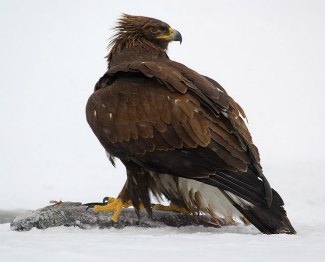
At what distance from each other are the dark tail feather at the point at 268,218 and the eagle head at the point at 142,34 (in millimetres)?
2583

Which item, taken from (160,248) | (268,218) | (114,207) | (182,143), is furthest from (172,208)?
(160,248)

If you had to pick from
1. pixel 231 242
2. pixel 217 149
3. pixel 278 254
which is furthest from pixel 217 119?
pixel 278 254

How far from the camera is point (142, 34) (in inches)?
288

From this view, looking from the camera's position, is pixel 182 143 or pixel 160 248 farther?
pixel 182 143

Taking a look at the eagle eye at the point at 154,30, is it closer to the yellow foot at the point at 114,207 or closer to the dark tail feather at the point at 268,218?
the yellow foot at the point at 114,207

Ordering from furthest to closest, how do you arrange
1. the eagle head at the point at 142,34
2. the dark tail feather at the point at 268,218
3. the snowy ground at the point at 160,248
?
1. the eagle head at the point at 142,34
2. the dark tail feather at the point at 268,218
3. the snowy ground at the point at 160,248

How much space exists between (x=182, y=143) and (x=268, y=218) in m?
0.96

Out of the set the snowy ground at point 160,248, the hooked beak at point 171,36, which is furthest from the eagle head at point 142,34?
the snowy ground at point 160,248

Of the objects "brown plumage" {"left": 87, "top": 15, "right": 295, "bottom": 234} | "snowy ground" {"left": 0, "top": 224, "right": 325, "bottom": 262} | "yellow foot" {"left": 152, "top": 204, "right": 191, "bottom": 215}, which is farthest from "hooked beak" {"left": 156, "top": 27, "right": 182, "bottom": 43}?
"snowy ground" {"left": 0, "top": 224, "right": 325, "bottom": 262}

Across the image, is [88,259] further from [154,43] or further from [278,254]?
[154,43]

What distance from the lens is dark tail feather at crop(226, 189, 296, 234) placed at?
5285 mm

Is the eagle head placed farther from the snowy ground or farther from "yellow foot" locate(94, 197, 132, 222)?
the snowy ground

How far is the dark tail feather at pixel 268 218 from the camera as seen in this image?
17.3 feet

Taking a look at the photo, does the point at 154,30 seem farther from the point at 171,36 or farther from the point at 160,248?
the point at 160,248
